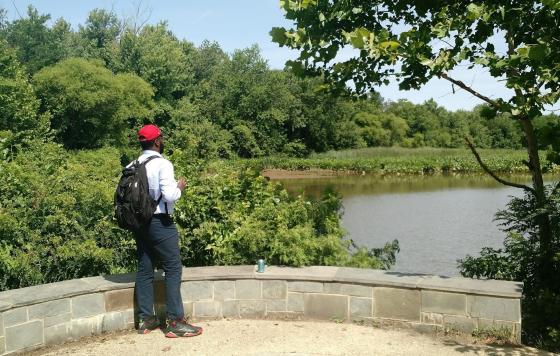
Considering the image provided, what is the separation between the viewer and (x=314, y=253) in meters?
5.06

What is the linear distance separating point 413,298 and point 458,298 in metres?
0.34

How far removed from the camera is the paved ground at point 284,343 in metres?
4.00

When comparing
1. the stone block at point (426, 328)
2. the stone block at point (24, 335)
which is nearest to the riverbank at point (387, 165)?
the stone block at point (426, 328)

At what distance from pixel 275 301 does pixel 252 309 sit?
205mm

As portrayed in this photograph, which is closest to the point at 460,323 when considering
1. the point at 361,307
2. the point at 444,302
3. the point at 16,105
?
the point at 444,302

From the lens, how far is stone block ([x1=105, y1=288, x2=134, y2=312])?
4.42m

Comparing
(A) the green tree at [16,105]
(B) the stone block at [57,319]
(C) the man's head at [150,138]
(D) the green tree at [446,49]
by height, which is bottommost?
(B) the stone block at [57,319]

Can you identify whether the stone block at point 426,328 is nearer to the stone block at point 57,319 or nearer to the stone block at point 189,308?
the stone block at point 189,308

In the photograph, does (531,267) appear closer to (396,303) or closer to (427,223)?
(396,303)

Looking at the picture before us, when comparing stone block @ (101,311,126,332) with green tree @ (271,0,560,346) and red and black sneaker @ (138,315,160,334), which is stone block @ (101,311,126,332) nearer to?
red and black sneaker @ (138,315,160,334)

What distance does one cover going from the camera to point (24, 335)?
3.98 metres

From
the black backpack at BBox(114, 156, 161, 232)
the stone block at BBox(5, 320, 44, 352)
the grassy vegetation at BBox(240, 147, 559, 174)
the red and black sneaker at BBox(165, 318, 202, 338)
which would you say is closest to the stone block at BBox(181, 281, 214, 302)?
the red and black sneaker at BBox(165, 318, 202, 338)

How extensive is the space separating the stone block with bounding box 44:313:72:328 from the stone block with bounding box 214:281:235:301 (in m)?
1.15

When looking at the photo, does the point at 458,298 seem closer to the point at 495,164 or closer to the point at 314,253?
the point at 314,253
